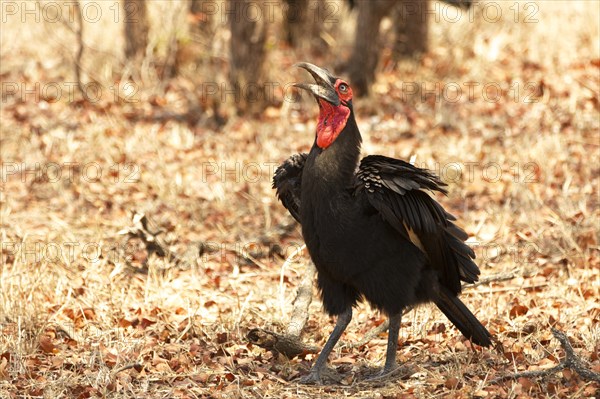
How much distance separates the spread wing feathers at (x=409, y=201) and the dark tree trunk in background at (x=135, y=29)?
7.04 metres

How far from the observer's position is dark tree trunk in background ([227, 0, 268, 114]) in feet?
33.9

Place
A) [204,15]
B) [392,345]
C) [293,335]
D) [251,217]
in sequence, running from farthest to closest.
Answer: [204,15] → [251,217] → [293,335] → [392,345]

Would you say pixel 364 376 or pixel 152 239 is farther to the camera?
pixel 152 239

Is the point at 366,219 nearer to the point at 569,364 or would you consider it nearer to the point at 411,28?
the point at 569,364

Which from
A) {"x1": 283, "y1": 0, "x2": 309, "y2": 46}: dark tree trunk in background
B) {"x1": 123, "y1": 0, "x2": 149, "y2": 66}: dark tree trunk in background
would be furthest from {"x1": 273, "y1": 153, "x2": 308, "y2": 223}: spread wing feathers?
{"x1": 283, "y1": 0, "x2": 309, "y2": 46}: dark tree trunk in background

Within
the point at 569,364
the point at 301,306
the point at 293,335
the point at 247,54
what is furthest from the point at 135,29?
the point at 569,364

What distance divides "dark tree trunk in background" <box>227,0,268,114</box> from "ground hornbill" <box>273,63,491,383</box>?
5636 millimetres

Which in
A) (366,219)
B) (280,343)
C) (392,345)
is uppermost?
(366,219)

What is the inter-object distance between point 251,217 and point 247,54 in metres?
3.01

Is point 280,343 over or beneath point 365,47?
beneath

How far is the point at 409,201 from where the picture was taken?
4.81 metres

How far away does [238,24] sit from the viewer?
10391 mm

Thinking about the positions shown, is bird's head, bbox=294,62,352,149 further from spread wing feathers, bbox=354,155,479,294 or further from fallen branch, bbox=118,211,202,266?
fallen branch, bbox=118,211,202,266

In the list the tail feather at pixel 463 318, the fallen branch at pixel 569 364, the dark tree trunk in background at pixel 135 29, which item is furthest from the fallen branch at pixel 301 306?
the dark tree trunk in background at pixel 135 29
